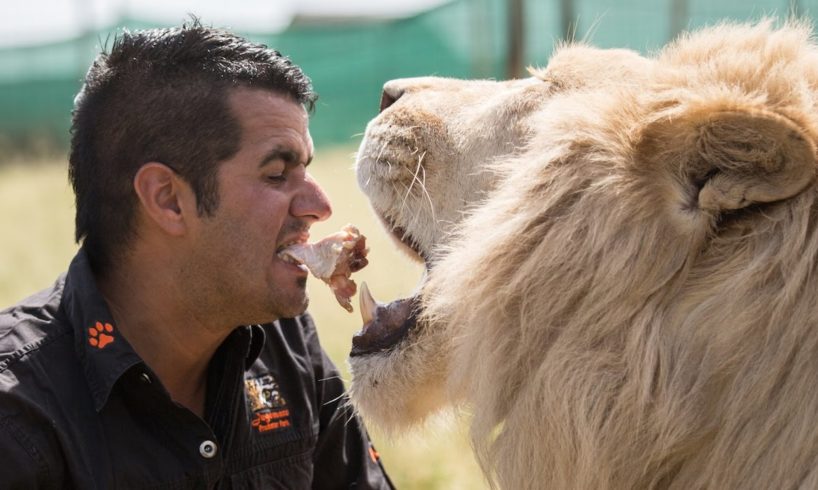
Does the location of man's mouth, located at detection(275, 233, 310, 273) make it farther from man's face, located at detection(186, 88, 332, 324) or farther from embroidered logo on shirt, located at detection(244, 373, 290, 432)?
embroidered logo on shirt, located at detection(244, 373, 290, 432)

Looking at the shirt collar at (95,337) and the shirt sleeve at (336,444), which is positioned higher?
the shirt collar at (95,337)

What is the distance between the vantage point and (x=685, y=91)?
2.22 m

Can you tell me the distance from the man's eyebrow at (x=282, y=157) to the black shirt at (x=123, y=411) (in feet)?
1.65

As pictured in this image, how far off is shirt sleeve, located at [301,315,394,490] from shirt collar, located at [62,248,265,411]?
82 cm

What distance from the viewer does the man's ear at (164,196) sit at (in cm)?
291

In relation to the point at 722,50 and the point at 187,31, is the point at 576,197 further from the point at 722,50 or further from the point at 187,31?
the point at 187,31

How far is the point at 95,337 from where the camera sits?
2701mm

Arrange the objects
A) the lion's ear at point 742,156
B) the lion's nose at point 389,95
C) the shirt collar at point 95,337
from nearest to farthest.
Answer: the lion's ear at point 742,156 < the shirt collar at point 95,337 < the lion's nose at point 389,95

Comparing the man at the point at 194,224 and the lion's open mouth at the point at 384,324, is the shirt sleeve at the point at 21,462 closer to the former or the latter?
the man at the point at 194,224

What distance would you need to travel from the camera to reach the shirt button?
9.19 feet

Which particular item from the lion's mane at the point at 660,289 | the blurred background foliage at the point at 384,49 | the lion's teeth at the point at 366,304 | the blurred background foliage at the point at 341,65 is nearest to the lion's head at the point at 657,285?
the lion's mane at the point at 660,289

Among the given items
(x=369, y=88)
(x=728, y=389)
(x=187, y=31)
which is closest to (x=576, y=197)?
(x=728, y=389)

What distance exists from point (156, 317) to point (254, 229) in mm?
374

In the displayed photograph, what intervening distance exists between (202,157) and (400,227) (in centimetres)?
58
